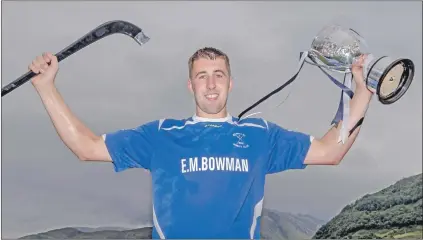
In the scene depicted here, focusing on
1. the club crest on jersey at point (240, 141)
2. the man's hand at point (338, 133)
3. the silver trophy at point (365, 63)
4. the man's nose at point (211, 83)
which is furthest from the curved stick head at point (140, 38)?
the man's hand at point (338, 133)

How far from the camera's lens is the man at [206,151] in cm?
167

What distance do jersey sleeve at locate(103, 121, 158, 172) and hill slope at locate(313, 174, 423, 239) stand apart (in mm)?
2262

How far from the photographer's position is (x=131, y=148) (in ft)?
5.75

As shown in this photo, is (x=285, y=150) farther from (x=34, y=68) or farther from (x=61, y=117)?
(x=34, y=68)

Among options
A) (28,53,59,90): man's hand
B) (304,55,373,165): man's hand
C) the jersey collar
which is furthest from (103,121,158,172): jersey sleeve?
(304,55,373,165): man's hand

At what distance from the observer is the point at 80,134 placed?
1728 millimetres

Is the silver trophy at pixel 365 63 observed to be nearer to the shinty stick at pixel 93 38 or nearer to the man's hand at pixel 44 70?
the shinty stick at pixel 93 38

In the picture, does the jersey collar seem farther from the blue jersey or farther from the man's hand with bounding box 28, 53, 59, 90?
the man's hand with bounding box 28, 53, 59, 90

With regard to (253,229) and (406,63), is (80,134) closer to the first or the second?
(253,229)

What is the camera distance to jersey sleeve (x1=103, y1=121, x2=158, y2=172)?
1.75m

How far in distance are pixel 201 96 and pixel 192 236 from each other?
0.46m

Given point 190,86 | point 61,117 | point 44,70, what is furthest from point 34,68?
point 190,86

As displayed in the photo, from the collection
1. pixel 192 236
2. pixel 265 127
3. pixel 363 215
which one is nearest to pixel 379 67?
pixel 265 127

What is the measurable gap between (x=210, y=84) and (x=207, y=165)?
27 centimetres
